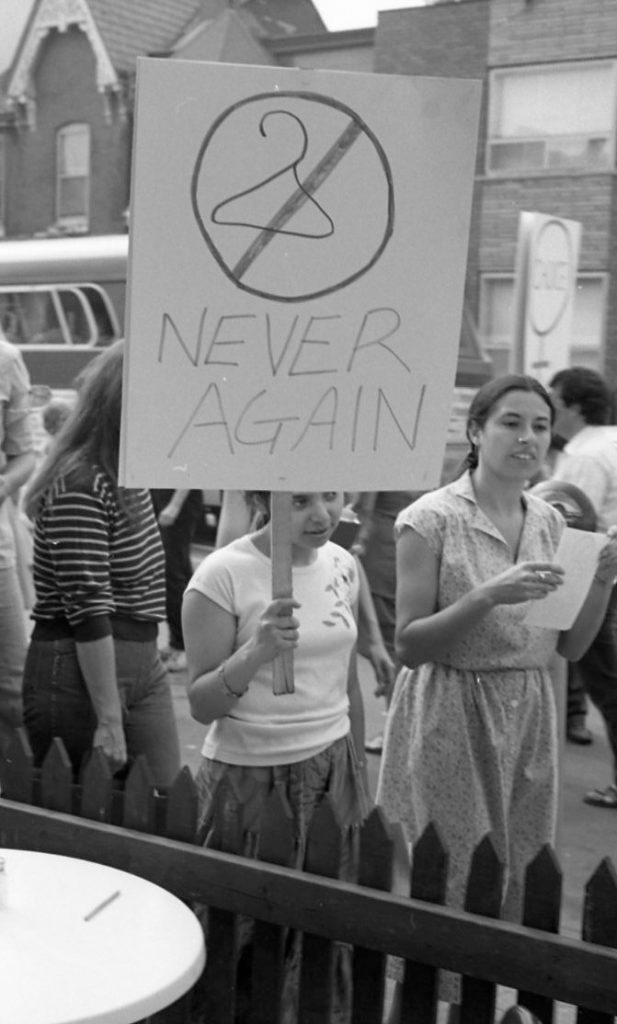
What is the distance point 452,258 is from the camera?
2506 millimetres

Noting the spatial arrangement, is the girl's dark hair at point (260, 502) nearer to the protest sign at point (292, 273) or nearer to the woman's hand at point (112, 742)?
the protest sign at point (292, 273)

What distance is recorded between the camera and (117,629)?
356cm

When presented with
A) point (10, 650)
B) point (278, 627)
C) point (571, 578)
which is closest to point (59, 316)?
point (10, 650)

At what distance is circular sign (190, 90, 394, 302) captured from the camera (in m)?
2.36

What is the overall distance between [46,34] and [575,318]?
1102cm

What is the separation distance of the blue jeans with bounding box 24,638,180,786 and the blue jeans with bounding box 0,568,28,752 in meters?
0.74

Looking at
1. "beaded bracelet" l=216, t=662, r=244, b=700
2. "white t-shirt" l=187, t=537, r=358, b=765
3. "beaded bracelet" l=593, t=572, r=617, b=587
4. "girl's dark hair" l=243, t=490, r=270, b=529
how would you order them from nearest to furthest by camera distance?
"beaded bracelet" l=216, t=662, r=244, b=700 → "white t-shirt" l=187, t=537, r=358, b=765 → "girl's dark hair" l=243, t=490, r=270, b=529 → "beaded bracelet" l=593, t=572, r=617, b=587

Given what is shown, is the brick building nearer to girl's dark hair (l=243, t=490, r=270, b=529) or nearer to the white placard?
the white placard

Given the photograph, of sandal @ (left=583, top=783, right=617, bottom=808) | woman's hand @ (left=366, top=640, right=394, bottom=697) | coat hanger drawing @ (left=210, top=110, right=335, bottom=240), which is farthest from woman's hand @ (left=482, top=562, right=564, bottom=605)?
sandal @ (left=583, top=783, right=617, bottom=808)

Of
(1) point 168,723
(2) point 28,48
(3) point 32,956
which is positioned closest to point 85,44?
(2) point 28,48

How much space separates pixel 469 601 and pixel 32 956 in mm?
1331

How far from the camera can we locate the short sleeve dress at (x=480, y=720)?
3225 millimetres

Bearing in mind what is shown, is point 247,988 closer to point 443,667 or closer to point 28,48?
point 443,667

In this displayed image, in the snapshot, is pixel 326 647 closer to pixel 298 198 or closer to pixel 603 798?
pixel 298 198
